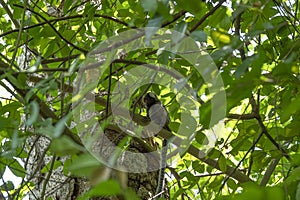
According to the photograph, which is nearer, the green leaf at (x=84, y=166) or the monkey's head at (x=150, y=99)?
the green leaf at (x=84, y=166)

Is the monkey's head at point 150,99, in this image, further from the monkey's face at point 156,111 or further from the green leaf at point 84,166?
the green leaf at point 84,166

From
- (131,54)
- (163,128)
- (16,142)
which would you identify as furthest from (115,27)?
(16,142)

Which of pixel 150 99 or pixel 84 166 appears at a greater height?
pixel 150 99

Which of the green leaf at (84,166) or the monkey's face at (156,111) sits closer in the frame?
the green leaf at (84,166)

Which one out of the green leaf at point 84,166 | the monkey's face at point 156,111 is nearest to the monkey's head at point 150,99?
the monkey's face at point 156,111

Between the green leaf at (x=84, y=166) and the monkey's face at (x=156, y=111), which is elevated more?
the monkey's face at (x=156, y=111)

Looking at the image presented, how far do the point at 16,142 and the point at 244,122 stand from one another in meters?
0.93

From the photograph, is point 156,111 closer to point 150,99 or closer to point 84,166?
point 150,99

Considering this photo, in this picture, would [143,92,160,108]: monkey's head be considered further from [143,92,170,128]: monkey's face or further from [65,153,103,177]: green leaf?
[65,153,103,177]: green leaf

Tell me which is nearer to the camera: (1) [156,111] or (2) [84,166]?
(2) [84,166]

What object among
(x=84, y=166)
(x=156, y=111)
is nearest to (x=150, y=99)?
(x=156, y=111)

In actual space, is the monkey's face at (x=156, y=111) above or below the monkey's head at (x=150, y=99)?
below

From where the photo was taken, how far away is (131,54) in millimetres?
1503

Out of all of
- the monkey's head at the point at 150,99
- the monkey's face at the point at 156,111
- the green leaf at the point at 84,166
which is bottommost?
the green leaf at the point at 84,166
